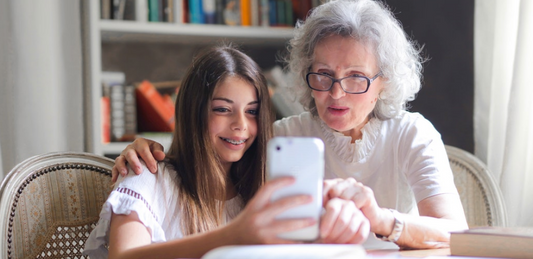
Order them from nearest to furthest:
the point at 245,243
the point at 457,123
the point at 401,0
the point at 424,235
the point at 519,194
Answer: the point at 245,243
the point at 424,235
the point at 519,194
the point at 457,123
the point at 401,0

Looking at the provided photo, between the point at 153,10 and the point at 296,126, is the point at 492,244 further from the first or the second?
the point at 153,10

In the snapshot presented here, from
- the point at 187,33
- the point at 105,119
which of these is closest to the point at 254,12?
the point at 187,33

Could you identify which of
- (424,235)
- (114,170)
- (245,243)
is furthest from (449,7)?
(245,243)

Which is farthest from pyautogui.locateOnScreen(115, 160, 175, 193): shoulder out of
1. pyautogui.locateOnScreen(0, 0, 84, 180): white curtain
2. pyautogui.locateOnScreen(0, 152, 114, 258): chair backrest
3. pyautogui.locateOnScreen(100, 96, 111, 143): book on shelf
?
pyautogui.locateOnScreen(100, 96, 111, 143): book on shelf

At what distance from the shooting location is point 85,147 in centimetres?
217

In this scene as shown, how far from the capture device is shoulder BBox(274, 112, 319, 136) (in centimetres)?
146

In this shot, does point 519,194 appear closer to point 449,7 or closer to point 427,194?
point 427,194

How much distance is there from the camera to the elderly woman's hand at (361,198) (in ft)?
2.77

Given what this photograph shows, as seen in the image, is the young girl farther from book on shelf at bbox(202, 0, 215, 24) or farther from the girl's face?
book on shelf at bbox(202, 0, 215, 24)

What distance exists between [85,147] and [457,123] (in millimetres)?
1431

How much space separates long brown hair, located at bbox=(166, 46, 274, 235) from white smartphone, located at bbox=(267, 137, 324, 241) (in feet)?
1.53

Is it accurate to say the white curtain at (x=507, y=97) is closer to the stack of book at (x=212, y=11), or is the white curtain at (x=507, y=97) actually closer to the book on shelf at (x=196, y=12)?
the stack of book at (x=212, y=11)

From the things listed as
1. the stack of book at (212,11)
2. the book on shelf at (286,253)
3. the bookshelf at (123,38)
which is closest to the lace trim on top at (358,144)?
the bookshelf at (123,38)

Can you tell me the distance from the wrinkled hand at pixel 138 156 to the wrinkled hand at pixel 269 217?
47 cm
